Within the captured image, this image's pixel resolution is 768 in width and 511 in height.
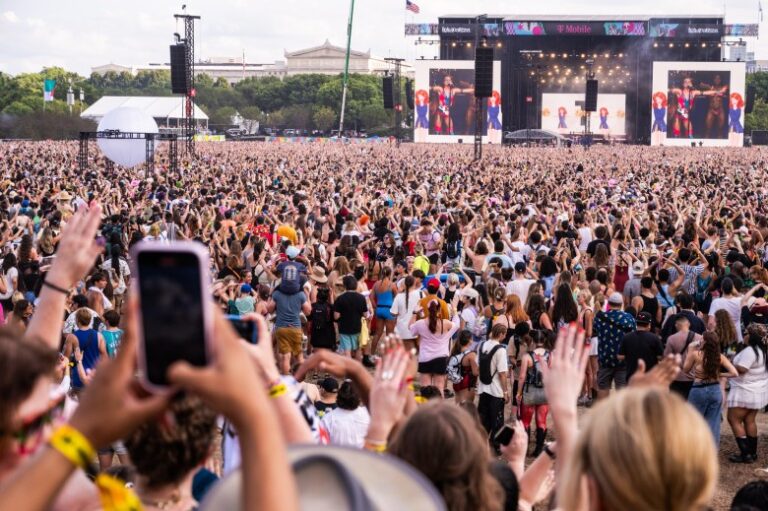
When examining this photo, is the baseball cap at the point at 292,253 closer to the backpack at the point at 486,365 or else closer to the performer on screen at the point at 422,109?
the backpack at the point at 486,365

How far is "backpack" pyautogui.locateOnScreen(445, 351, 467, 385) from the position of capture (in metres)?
8.03

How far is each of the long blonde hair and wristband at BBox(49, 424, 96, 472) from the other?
0.87m

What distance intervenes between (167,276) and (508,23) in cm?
7338

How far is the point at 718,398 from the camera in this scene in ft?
23.4

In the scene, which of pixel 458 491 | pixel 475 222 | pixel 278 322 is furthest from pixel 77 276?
pixel 475 222

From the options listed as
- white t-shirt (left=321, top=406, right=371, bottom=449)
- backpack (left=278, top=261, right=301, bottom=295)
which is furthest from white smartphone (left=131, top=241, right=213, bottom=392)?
backpack (left=278, top=261, right=301, bottom=295)

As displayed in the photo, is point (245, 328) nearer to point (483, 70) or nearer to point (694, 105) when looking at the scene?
point (483, 70)

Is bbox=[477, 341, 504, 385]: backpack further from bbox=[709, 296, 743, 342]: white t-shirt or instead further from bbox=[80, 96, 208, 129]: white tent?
bbox=[80, 96, 208, 129]: white tent

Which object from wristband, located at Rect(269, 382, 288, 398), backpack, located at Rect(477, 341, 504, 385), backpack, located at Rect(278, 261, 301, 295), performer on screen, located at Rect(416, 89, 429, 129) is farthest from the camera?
performer on screen, located at Rect(416, 89, 429, 129)

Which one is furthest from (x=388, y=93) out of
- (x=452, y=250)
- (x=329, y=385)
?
(x=329, y=385)

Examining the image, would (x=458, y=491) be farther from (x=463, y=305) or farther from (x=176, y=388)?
(x=463, y=305)

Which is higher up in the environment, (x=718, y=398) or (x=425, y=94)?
(x=425, y=94)

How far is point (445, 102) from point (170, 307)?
2780 inches

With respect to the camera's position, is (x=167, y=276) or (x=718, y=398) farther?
(x=718, y=398)
